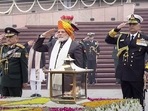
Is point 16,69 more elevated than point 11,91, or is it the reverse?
point 16,69

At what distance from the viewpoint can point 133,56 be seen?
8.13 metres

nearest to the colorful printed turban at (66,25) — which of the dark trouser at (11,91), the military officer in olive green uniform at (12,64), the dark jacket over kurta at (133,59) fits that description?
the dark jacket over kurta at (133,59)

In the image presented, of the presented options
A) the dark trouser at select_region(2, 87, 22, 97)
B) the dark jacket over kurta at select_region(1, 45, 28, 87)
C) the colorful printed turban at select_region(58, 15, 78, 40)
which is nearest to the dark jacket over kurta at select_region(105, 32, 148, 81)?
the colorful printed turban at select_region(58, 15, 78, 40)

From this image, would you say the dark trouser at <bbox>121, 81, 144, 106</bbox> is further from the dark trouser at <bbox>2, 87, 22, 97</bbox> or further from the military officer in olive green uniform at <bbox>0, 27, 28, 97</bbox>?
the dark trouser at <bbox>2, 87, 22, 97</bbox>

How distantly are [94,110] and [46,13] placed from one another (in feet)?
66.6

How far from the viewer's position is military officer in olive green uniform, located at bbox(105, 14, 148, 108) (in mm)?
8102

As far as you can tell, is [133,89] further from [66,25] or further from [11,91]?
[11,91]

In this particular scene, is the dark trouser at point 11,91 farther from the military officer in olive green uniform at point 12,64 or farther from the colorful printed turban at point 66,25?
the colorful printed turban at point 66,25

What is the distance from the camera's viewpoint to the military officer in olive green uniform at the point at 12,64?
8.83 meters

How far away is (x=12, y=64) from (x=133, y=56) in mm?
2072

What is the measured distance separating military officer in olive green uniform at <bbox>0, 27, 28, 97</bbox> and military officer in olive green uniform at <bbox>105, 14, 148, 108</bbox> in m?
1.61

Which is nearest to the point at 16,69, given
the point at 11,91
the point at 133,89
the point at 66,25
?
the point at 11,91

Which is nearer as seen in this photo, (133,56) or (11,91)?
(133,56)

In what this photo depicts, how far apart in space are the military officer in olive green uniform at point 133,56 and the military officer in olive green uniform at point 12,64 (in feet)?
5.28
